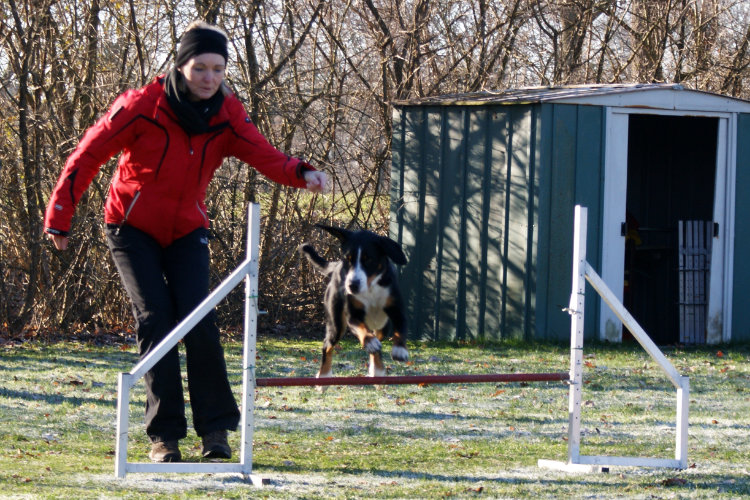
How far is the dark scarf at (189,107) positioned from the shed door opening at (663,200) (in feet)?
25.5

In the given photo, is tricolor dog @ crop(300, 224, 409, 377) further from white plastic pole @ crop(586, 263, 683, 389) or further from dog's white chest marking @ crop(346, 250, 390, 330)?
white plastic pole @ crop(586, 263, 683, 389)

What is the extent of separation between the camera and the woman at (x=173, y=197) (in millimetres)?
4277

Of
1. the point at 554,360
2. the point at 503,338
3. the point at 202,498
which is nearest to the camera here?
the point at 202,498

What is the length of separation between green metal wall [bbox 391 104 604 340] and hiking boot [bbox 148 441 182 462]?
563cm

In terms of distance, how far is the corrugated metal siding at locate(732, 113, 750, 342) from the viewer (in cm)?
998

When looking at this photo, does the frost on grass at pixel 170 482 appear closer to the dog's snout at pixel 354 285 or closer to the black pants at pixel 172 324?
the black pants at pixel 172 324

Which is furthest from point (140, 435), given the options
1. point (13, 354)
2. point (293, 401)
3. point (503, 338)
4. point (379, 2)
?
point (379, 2)

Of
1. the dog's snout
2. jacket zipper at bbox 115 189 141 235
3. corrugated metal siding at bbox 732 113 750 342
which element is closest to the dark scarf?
jacket zipper at bbox 115 189 141 235

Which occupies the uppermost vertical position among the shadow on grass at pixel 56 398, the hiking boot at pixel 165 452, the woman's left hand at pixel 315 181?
the woman's left hand at pixel 315 181

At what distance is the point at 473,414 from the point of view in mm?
6176

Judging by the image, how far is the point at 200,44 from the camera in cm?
424

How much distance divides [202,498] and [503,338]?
20.3ft

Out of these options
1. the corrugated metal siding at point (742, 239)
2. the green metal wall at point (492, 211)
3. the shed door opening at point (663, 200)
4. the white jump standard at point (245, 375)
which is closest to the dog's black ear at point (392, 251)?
the white jump standard at point (245, 375)

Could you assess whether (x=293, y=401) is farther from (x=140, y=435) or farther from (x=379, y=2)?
(x=379, y=2)
